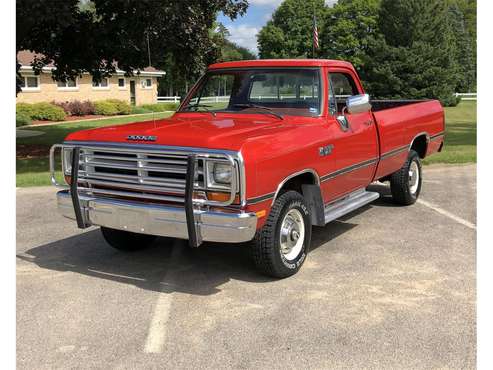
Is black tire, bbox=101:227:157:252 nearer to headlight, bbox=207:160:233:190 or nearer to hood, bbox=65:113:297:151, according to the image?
hood, bbox=65:113:297:151

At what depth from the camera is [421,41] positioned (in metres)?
43.9

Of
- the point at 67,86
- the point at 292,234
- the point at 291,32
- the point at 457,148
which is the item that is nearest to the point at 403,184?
the point at 292,234

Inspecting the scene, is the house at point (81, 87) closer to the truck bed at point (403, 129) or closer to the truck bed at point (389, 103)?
the truck bed at point (389, 103)

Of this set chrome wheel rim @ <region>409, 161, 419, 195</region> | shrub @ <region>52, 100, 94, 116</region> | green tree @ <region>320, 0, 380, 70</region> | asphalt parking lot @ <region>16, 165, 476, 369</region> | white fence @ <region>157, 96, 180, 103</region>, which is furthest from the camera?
green tree @ <region>320, 0, 380, 70</region>

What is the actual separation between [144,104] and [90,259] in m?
41.9

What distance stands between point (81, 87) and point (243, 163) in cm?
3898

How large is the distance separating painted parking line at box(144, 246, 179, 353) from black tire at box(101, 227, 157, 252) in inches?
55.2

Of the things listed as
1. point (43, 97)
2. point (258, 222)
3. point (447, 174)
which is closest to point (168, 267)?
point (258, 222)

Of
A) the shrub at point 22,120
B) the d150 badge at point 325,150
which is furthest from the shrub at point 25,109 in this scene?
the d150 badge at point 325,150

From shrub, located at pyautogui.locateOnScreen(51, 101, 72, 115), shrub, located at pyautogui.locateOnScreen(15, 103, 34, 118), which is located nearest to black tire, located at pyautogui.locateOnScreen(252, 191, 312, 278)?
shrub, located at pyautogui.locateOnScreen(15, 103, 34, 118)

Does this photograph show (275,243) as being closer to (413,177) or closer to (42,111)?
(413,177)

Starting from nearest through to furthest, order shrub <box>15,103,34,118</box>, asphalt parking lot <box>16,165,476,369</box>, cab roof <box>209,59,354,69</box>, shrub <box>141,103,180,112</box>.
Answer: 1. asphalt parking lot <box>16,165,476,369</box>
2. cab roof <box>209,59,354,69</box>
3. shrub <box>15,103,34,118</box>
4. shrub <box>141,103,180,112</box>

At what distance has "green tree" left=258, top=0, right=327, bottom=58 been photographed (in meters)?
72.8

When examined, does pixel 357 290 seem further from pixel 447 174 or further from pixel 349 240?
pixel 447 174
